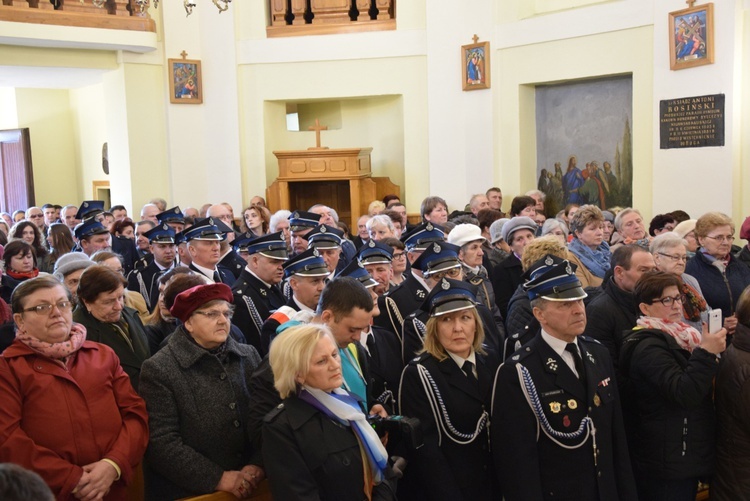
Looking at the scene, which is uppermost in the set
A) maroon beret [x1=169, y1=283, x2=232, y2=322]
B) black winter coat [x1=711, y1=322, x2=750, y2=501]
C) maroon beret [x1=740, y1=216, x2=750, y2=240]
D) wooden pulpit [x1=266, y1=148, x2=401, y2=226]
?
wooden pulpit [x1=266, y1=148, x2=401, y2=226]

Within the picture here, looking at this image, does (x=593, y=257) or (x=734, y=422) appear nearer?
(x=734, y=422)

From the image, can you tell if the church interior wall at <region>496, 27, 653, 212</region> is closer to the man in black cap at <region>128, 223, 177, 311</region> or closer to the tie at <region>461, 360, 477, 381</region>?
the man in black cap at <region>128, 223, 177, 311</region>

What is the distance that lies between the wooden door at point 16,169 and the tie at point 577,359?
47.9ft

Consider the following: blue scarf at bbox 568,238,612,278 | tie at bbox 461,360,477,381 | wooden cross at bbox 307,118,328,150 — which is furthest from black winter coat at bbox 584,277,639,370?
wooden cross at bbox 307,118,328,150

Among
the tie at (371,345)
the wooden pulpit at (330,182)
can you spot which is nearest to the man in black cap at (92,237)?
the tie at (371,345)

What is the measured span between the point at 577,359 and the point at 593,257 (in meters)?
→ 2.86

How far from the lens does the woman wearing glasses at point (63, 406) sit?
3.13 meters

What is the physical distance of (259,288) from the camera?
5.22m

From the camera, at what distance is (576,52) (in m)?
12.2

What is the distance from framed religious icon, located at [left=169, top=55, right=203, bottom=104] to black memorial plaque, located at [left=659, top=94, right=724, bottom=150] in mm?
7708

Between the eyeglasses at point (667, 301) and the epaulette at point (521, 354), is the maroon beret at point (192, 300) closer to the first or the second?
the epaulette at point (521, 354)

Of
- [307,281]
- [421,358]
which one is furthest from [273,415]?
[307,281]

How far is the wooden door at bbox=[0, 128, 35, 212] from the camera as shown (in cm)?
1595

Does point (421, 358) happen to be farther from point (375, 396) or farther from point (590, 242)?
point (590, 242)
